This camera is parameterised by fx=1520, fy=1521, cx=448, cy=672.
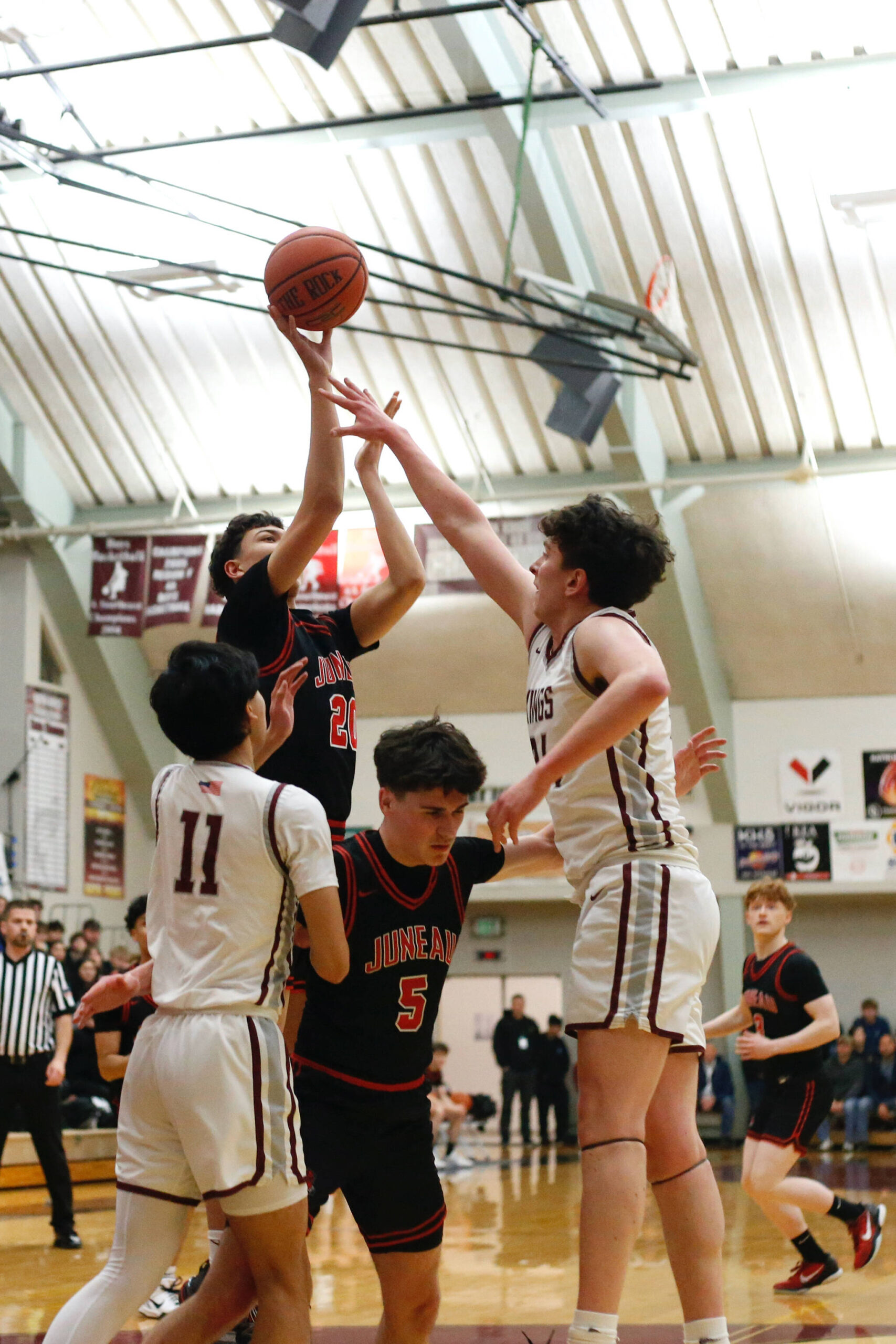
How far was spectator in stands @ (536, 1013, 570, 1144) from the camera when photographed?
17797mm

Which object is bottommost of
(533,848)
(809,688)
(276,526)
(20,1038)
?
(20,1038)

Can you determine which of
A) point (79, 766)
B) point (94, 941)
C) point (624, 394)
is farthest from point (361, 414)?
point (79, 766)

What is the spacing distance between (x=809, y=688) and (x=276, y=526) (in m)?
15.0

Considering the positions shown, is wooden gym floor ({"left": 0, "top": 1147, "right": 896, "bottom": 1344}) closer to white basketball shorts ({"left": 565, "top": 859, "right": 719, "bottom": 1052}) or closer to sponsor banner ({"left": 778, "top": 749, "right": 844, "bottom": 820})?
white basketball shorts ({"left": 565, "top": 859, "right": 719, "bottom": 1052})

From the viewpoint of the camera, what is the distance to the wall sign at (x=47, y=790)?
58.9ft

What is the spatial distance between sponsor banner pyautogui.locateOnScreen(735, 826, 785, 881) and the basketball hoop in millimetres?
6744

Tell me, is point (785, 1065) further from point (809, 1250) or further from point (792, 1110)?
point (809, 1250)

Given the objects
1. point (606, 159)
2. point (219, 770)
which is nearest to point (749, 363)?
point (606, 159)

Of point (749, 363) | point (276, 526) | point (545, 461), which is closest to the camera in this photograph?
point (276, 526)

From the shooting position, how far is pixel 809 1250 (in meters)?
6.37

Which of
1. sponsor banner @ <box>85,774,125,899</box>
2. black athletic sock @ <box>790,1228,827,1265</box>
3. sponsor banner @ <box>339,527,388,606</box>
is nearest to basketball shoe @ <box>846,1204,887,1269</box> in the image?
black athletic sock @ <box>790,1228,827,1265</box>

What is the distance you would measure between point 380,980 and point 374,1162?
0.41 meters

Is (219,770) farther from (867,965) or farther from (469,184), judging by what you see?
(867,965)

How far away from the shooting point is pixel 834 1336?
201 inches
